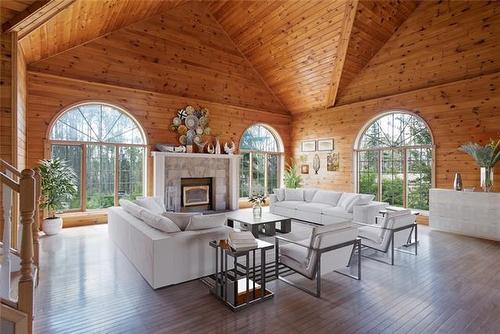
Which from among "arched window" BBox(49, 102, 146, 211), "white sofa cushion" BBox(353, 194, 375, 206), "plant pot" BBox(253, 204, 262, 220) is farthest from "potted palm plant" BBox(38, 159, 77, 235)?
"white sofa cushion" BBox(353, 194, 375, 206)

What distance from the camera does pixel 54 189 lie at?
5.46m

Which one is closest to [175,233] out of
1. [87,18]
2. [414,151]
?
[87,18]

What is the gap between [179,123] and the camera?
7.64 m

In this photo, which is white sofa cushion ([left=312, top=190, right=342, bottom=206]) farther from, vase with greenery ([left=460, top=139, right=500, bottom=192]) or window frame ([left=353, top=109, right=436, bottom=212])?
vase with greenery ([left=460, top=139, right=500, bottom=192])

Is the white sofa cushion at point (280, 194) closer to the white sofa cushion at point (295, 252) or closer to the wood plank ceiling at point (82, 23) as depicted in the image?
the white sofa cushion at point (295, 252)

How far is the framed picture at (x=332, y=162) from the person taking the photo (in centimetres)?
877

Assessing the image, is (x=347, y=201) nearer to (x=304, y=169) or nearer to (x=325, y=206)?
(x=325, y=206)

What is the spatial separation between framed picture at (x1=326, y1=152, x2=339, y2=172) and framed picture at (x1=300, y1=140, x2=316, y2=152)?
0.64 metres

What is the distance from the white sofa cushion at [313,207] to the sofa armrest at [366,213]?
85cm

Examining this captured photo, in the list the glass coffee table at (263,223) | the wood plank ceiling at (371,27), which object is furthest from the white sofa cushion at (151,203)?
the wood plank ceiling at (371,27)

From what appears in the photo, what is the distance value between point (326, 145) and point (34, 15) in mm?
7635

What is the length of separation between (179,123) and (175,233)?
4.82 metres

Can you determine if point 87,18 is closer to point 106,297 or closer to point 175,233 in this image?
point 175,233

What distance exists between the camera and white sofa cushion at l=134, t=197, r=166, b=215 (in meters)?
5.18
